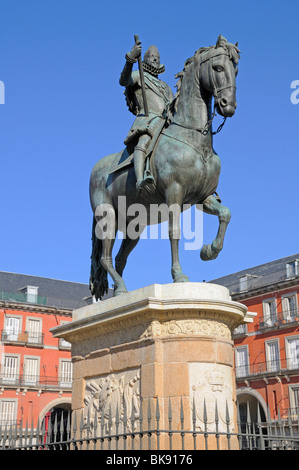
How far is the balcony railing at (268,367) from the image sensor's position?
43531 millimetres

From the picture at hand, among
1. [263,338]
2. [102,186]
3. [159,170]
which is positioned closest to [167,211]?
[159,170]

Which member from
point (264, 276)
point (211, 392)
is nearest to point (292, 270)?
point (264, 276)

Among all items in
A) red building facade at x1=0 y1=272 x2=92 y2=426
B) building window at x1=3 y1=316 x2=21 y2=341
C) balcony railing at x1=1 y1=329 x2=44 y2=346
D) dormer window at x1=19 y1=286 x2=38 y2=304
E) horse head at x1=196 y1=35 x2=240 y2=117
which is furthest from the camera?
dormer window at x1=19 y1=286 x2=38 y2=304

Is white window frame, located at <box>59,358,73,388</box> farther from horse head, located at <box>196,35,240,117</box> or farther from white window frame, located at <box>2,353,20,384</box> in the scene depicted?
horse head, located at <box>196,35,240,117</box>

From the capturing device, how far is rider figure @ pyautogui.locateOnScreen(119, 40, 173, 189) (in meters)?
8.52

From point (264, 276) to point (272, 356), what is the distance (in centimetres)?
811

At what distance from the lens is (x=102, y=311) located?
8.71 meters

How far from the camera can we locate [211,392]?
7488 mm

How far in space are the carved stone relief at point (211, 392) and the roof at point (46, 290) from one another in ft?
146

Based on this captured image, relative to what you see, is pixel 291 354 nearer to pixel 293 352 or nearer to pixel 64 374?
pixel 293 352

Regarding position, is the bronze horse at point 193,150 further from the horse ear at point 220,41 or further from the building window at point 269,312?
the building window at point 269,312

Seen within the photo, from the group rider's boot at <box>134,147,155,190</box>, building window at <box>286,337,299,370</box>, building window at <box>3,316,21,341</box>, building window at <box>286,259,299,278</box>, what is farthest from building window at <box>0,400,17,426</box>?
rider's boot at <box>134,147,155,190</box>

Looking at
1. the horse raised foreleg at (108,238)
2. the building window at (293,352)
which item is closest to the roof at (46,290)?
the building window at (293,352)

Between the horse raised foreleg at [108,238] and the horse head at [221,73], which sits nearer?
the horse head at [221,73]
